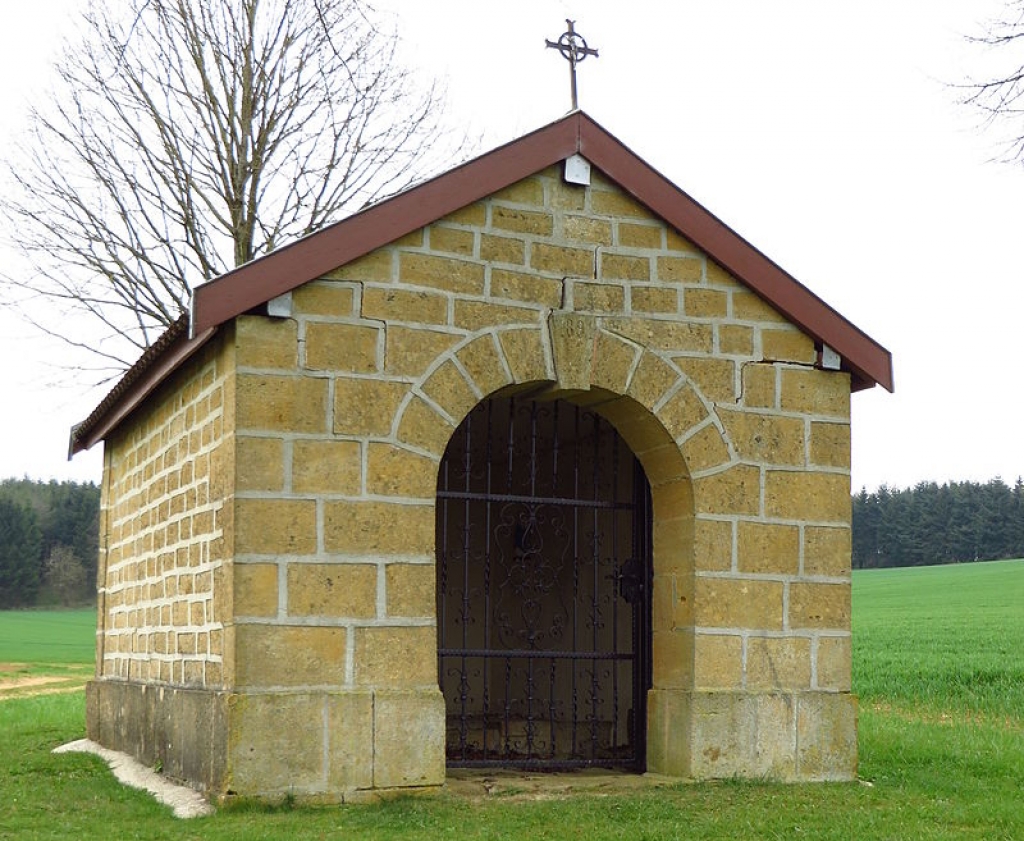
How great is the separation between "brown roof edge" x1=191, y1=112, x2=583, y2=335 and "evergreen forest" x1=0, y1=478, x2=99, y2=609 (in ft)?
148

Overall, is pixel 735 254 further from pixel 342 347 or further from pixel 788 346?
pixel 342 347

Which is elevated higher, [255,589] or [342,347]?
[342,347]

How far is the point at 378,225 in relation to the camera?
289 inches

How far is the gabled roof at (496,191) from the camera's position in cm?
699

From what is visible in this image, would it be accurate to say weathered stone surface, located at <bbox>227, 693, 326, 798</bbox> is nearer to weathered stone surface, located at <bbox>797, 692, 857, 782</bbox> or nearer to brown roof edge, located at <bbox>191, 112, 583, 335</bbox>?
brown roof edge, located at <bbox>191, 112, 583, 335</bbox>

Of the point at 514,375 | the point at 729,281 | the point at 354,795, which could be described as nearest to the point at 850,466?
the point at 729,281

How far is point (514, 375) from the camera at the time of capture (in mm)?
7656

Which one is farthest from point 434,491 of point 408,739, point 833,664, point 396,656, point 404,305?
point 833,664

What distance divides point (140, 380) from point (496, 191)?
8.64ft

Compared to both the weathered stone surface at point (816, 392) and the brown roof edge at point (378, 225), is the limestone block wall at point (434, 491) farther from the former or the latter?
the brown roof edge at point (378, 225)

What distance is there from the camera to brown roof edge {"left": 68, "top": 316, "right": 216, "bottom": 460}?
7.45 meters

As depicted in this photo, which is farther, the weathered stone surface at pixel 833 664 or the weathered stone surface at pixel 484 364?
the weathered stone surface at pixel 833 664

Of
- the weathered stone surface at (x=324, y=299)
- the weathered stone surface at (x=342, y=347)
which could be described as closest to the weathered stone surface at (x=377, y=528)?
the weathered stone surface at (x=342, y=347)

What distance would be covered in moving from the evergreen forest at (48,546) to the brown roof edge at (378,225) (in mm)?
45222
